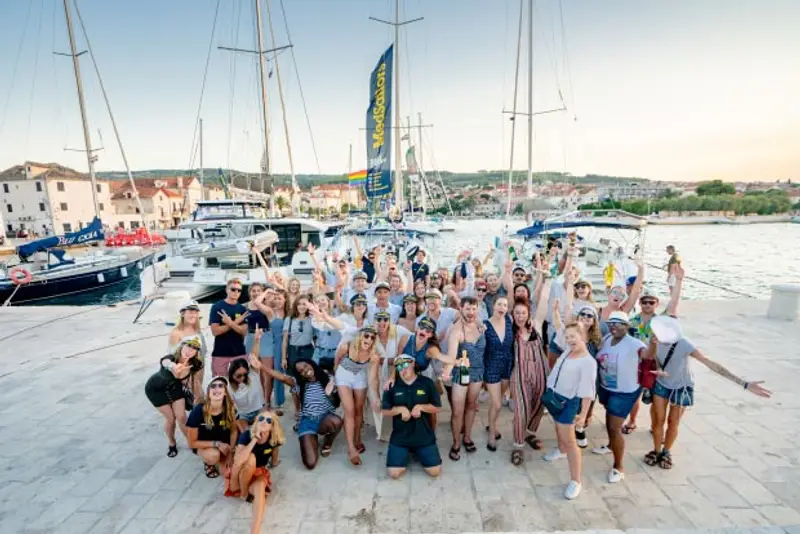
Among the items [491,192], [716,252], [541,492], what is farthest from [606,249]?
[491,192]

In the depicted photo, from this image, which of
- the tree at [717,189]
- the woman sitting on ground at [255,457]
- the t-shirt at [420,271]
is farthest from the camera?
the tree at [717,189]

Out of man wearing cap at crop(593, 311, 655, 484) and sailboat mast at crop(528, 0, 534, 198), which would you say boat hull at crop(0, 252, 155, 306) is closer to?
man wearing cap at crop(593, 311, 655, 484)

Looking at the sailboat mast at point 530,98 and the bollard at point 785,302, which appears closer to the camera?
the bollard at point 785,302

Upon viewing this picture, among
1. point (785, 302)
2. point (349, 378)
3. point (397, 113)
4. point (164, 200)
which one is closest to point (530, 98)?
point (397, 113)

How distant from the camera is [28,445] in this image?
4.41 meters

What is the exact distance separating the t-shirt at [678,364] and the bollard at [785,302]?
7342 millimetres

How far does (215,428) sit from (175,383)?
0.71 meters

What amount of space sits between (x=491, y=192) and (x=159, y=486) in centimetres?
15707

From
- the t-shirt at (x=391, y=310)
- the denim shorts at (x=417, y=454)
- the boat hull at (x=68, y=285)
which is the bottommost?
the boat hull at (x=68, y=285)

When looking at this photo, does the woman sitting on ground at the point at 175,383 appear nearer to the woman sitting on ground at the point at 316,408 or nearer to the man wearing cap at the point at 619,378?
the woman sitting on ground at the point at 316,408

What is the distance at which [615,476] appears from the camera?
3.56m

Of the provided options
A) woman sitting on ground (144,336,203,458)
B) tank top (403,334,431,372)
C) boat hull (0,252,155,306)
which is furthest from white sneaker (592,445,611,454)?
boat hull (0,252,155,306)

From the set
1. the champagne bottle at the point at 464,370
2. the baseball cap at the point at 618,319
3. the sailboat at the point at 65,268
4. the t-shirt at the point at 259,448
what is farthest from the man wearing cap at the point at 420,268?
the sailboat at the point at 65,268

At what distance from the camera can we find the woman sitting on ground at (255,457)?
3270 mm
